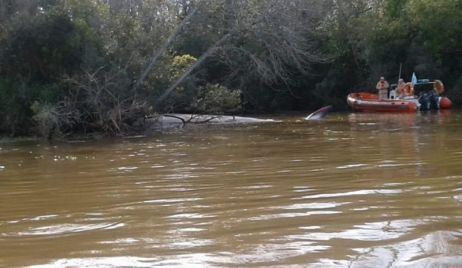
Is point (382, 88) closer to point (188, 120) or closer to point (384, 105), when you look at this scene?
point (384, 105)

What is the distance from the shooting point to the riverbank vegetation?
20.8 meters

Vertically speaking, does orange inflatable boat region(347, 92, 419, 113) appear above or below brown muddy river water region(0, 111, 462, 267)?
above

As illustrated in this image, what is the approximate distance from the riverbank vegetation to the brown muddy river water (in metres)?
7.29

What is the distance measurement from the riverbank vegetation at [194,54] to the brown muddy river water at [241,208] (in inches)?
287

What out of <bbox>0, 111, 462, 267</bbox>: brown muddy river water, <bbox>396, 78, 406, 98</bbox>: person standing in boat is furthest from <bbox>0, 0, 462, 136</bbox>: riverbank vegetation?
<bbox>0, 111, 462, 267</bbox>: brown muddy river water

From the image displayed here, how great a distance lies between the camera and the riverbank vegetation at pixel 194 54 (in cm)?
2077

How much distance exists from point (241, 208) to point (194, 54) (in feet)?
76.5

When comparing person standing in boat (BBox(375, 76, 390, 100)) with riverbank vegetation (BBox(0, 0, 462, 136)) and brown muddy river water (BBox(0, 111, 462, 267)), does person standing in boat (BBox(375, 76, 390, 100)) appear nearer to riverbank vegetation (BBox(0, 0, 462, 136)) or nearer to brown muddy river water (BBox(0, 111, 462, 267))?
riverbank vegetation (BBox(0, 0, 462, 136))

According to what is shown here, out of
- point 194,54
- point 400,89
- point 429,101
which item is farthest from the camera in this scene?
point 194,54

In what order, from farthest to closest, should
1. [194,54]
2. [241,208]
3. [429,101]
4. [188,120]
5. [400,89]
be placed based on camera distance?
[194,54] → [400,89] → [429,101] → [188,120] → [241,208]

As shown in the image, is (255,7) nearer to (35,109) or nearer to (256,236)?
(35,109)

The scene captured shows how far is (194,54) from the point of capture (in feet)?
97.9

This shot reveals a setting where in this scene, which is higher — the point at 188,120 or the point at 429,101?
the point at 429,101

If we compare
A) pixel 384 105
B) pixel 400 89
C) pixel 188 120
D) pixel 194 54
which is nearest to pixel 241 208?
pixel 188 120
